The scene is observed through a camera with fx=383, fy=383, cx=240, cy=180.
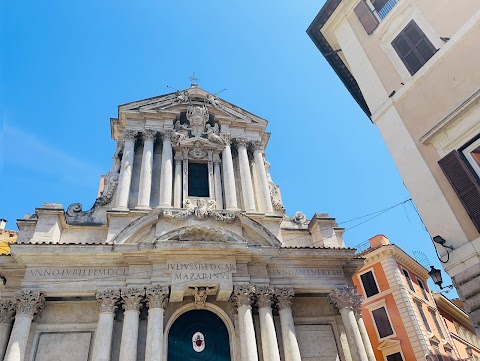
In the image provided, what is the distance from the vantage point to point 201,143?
16.5m

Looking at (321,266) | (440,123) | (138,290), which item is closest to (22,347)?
(138,290)

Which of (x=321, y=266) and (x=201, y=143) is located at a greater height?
(x=201, y=143)

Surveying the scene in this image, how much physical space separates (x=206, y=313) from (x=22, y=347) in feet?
17.5

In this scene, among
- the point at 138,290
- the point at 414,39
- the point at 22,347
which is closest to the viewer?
the point at 414,39

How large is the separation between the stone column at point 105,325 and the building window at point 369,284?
18.7m

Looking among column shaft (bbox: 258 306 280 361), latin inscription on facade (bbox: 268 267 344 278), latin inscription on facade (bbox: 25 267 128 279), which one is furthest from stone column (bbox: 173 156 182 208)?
column shaft (bbox: 258 306 280 361)

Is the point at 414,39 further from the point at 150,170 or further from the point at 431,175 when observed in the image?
the point at 150,170

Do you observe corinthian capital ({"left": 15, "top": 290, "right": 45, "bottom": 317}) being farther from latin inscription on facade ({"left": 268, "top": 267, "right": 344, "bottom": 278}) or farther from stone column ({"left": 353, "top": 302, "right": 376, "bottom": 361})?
stone column ({"left": 353, "top": 302, "right": 376, "bottom": 361})

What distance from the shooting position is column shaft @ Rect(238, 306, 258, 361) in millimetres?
11086

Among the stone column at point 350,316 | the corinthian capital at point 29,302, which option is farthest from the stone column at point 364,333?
the corinthian capital at point 29,302

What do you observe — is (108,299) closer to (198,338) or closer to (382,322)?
(198,338)

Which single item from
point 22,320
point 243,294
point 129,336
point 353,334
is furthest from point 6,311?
point 353,334

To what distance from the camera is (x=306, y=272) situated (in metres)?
13.4

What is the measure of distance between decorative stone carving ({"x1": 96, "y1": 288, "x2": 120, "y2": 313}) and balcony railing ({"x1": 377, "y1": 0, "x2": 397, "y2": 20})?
1103 cm
